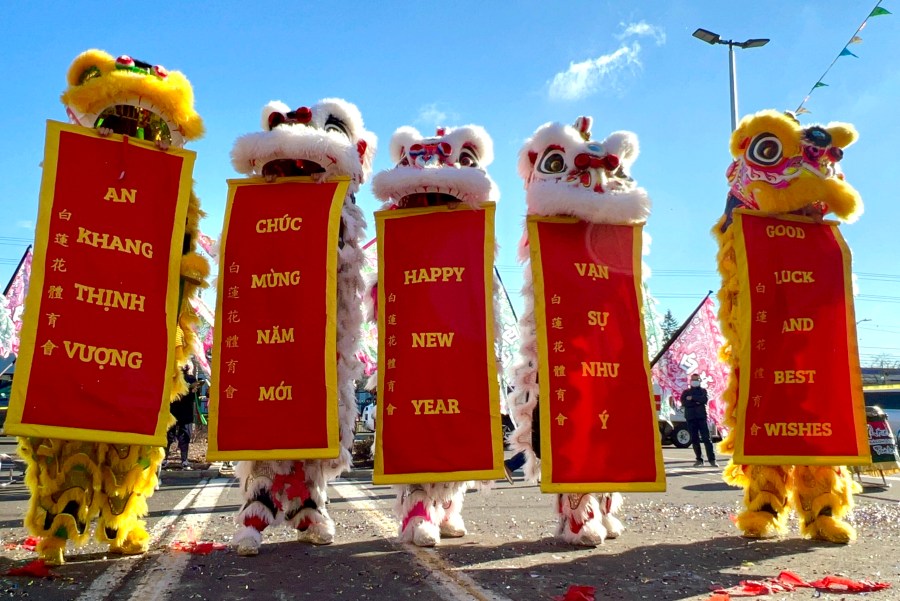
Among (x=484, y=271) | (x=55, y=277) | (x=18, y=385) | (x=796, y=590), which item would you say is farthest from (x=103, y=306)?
(x=796, y=590)

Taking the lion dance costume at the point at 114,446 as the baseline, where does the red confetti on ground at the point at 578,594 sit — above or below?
below

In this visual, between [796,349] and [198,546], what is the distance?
13.5 feet

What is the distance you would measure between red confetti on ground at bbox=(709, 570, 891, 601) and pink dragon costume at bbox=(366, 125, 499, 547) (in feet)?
5.94

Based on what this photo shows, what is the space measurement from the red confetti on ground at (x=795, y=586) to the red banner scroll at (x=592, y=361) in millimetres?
1086

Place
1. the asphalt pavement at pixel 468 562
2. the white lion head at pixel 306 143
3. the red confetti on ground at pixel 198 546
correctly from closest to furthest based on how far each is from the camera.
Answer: the asphalt pavement at pixel 468 562, the red confetti on ground at pixel 198 546, the white lion head at pixel 306 143

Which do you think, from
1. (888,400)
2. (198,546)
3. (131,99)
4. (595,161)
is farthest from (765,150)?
(888,400)

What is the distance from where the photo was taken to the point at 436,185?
4793 millimetres

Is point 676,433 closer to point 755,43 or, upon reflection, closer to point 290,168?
point 755,43

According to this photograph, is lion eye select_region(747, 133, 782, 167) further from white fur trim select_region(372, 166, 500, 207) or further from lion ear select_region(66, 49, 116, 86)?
lion ear select_region(66, 49, 116, 86)

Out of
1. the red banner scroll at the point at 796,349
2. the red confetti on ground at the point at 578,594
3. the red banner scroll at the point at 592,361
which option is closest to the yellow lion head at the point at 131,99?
the red banner scroll at the point at 592,361

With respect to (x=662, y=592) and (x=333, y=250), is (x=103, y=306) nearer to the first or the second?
(x=333, y=250)

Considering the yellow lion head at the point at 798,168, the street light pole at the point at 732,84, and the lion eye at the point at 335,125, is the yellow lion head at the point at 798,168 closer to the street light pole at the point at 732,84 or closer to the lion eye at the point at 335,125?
the lion eye at the point at 335,125

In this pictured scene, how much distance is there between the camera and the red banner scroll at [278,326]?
14.6ft

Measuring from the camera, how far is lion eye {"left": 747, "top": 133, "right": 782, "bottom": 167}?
5.19 metres
